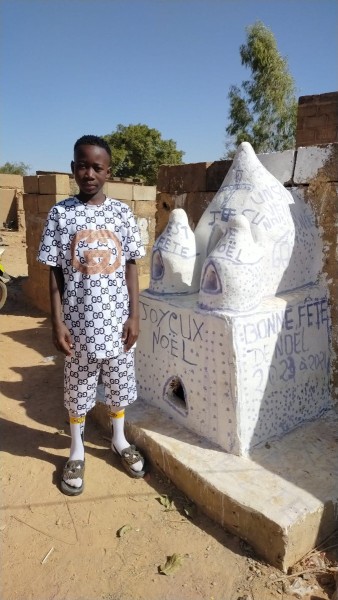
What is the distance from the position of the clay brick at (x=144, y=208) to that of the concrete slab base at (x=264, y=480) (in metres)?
5.75

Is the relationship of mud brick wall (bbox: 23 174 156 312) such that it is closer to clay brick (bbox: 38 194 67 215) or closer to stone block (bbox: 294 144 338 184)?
clay brick (bbox: 38 194 67 215)

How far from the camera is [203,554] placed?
85.0 inches

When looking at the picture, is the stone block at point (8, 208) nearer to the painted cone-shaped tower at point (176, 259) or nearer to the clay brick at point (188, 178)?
the clay brick at point (188, 178)

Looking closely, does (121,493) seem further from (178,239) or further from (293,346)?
(178,239)

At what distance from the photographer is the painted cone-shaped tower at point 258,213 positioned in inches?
107

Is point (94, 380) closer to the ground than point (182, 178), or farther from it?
closer to the ground

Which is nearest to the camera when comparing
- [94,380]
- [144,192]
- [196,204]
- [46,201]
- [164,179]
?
[94,380]

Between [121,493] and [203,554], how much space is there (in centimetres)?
62

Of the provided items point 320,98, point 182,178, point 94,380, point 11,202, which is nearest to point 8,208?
point 11,202

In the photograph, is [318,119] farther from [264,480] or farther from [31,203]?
[264,480]

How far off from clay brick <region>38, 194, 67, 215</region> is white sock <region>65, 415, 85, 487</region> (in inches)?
181

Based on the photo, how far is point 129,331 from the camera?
2414 mm

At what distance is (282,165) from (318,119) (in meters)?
4.08

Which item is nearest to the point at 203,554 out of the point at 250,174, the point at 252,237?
the point at 252,237
